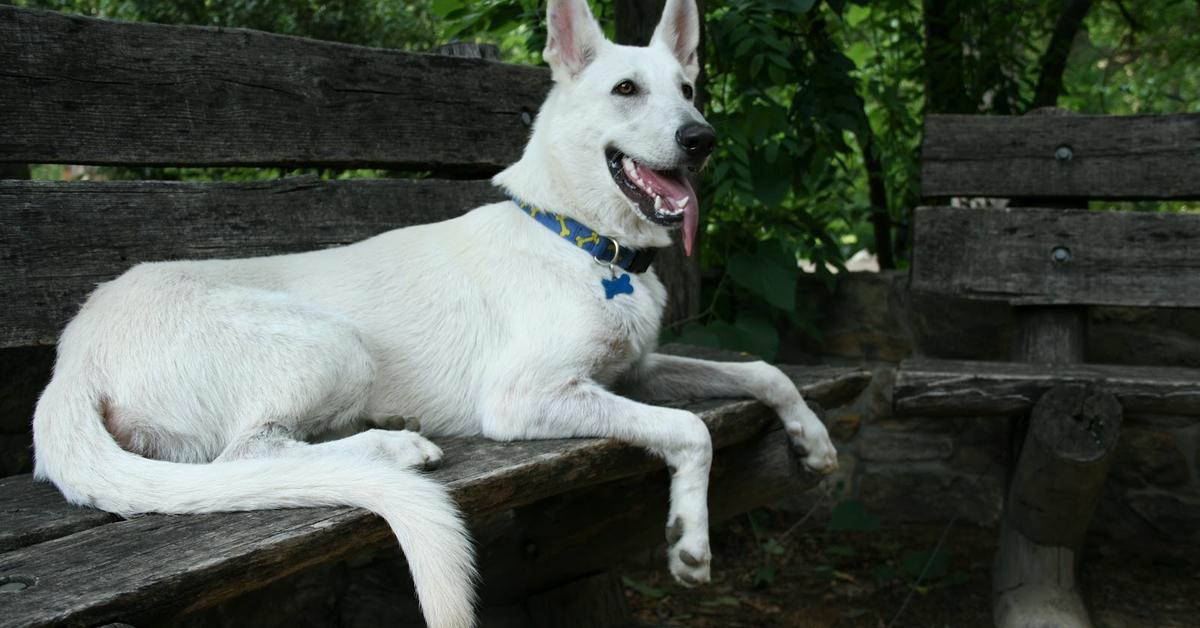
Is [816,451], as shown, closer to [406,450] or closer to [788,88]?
[406,450]

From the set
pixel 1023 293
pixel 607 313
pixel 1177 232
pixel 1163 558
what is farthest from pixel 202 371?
pixel 1163 558

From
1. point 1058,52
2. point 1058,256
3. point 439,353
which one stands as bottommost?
point 439,353

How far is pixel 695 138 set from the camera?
2.55 metres

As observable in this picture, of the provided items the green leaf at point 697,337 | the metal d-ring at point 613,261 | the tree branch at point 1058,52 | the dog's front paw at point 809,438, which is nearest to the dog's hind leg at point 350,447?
the metal d-ring at point 613,261

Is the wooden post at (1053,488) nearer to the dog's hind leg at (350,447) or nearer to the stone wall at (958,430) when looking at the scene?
the stone wall at (958,430)

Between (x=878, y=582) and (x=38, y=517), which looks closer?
(x=38, y=517)

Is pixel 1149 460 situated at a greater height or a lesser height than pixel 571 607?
greater

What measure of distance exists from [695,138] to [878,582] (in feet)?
7.52

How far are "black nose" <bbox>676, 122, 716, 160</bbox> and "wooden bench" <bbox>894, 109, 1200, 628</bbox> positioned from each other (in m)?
1.23

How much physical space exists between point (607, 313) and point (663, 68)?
70cm

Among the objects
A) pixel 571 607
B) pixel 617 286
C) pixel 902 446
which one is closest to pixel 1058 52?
pixel 902 446

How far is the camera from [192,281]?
2.34 m

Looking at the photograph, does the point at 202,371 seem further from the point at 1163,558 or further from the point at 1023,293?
the point at 1163,558

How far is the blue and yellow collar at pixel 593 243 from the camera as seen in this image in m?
2.67
